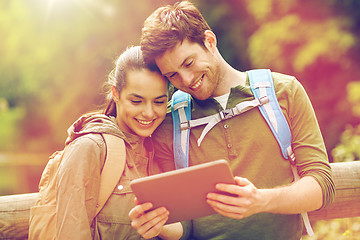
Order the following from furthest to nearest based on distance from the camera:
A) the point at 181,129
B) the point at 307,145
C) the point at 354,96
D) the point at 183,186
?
the point at 354,96 → the point at 181,129 → the point at 307,145 → the point at 183,186

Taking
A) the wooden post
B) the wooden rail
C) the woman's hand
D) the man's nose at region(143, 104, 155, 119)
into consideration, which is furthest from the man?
the wooden post

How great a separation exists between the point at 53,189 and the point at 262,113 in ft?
3.67

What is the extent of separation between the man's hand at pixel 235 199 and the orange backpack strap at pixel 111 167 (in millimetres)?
482

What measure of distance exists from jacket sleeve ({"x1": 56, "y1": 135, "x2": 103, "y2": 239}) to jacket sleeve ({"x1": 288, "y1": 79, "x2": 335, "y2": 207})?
1016 millimetres

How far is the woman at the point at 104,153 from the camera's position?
1.78m

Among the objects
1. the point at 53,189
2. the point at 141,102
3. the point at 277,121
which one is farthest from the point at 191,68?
the point at 53,189

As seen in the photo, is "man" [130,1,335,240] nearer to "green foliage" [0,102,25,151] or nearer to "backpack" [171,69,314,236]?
"backpack" [171,69,314,236]

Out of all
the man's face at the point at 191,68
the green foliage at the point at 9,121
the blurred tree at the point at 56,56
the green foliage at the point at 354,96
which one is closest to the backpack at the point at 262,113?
the man's face at the point at 191,68

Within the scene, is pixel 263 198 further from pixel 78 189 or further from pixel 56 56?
pixel 56 56

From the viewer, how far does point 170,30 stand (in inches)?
85.7

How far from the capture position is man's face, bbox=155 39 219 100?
7.22ft

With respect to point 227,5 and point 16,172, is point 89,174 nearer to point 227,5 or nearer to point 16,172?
point 227,5

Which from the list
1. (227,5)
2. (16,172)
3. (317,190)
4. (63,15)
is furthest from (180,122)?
(16,172)

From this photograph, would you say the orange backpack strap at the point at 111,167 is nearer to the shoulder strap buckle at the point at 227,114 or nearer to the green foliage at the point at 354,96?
the shoulder strap buckle at the point at 227,114
